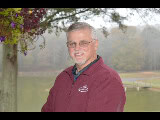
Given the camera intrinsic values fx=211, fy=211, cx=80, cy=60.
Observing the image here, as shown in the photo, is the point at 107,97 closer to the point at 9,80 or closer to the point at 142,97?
the point at 9,80

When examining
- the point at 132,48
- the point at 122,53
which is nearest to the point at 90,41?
the point at 122,53

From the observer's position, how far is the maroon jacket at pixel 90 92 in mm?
1695

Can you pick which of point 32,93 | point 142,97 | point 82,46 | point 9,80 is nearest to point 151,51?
point 142,97

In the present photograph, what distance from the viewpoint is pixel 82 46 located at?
6.97 ft

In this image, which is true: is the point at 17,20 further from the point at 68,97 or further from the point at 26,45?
the point at 68,97

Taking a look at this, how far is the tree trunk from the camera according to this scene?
226 inches

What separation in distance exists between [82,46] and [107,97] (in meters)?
0.64

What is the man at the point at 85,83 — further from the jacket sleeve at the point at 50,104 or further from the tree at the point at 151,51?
the tree at the point at 151,51

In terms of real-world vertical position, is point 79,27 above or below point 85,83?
above

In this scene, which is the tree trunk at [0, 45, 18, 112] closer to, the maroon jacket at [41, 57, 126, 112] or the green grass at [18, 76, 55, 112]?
the maroon jacket at [41, 57, 126, 112]

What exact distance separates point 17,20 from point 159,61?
932 inches

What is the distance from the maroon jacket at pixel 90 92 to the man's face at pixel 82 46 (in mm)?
164
